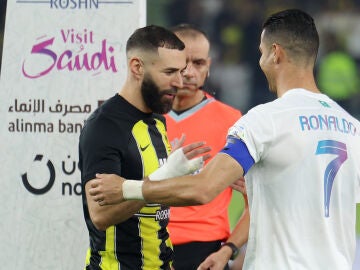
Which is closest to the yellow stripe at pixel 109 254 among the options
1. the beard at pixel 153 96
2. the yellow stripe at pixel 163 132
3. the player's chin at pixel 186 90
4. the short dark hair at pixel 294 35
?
the yellow stripe at pixel 163 132

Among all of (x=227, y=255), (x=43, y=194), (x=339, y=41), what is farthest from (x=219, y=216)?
(x=339, y=41)

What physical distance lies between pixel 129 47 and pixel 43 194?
4.12 feet

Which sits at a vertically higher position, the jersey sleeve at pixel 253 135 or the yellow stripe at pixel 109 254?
the jersey sleeve at pixel 253 135

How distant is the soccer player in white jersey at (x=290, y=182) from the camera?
147 inches

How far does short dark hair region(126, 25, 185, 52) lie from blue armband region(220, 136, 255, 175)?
1.24 meters

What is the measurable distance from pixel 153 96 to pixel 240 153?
1.14 m

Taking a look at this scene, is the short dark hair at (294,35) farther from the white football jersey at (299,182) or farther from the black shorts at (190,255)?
the black shorts at (190,255)

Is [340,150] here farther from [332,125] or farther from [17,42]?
[17,42]

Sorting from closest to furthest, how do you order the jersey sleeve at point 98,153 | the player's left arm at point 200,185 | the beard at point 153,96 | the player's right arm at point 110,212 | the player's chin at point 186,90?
the player's left arm at point 200,185, the player's right arm at point 110,212, the jersey sleeve at point 98,153, the beard at point 153,96, the player's chin at point 186,90

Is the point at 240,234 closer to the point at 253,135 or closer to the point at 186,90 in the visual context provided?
the point at 186,90

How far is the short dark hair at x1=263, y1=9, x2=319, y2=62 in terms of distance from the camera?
13.5ft

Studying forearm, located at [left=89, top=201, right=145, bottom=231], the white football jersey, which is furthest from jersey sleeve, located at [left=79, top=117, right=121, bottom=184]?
the white football jersey

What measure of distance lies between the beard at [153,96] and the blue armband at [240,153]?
1.08 meters

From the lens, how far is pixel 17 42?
5645 millimetres
